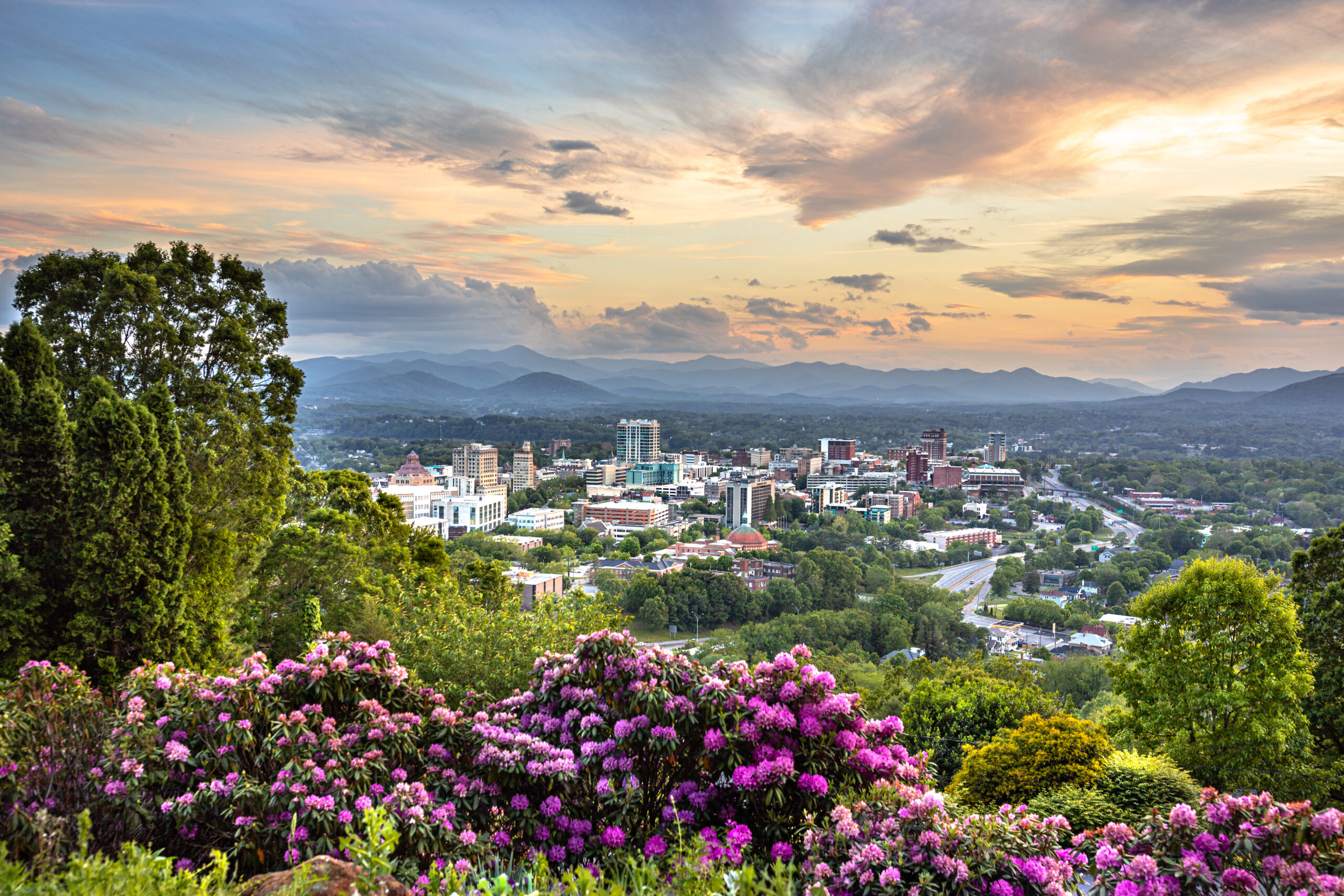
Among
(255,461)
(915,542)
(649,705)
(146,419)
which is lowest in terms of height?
(915,542)

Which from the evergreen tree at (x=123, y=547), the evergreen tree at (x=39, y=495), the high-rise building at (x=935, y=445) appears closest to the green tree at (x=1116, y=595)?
the evergreen tree at (x=123, y=547)

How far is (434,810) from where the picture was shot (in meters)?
3.24

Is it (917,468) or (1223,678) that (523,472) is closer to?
(917,468)

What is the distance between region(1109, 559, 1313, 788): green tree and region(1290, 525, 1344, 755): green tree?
24.7 inches

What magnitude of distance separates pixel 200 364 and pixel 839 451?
112 metres

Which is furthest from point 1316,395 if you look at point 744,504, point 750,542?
point 750,542

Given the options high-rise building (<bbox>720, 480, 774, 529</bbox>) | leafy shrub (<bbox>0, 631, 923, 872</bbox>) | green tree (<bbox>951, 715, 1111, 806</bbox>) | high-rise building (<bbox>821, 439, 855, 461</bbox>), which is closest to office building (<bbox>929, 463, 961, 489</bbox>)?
high-rise building (<bbox>821, 439, 855, 461</bbox>)

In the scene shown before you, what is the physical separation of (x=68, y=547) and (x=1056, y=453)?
12684 centimetres

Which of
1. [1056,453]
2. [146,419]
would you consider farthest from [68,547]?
[1056,453]

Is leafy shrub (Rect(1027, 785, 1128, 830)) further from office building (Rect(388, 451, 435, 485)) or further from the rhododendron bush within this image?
office building (Rect(388, 451, 435, 485))

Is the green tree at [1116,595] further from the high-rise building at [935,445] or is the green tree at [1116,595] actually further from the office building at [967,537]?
the high-rise building at [935,445]

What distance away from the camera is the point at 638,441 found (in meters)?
109

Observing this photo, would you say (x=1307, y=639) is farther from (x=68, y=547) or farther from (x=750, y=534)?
(x=750, y=534)

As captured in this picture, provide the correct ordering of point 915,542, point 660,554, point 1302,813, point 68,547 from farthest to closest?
1. point 915,542
2. point 660,554
3. point 68,547
4. point 1302,813
